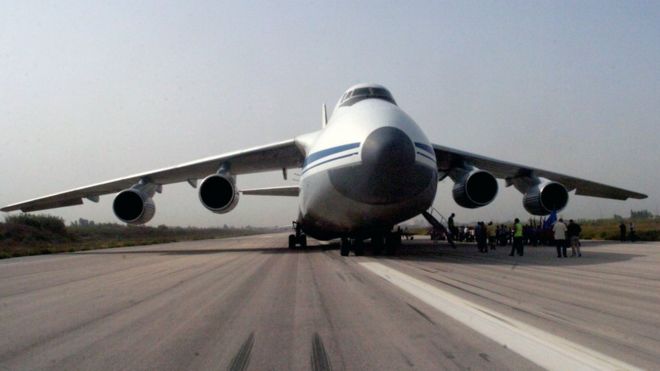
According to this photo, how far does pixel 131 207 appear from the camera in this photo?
15.9m

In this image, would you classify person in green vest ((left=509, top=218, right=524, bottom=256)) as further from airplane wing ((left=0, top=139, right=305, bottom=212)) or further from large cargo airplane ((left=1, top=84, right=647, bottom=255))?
airplane wing ((left=0, top=139, right=305, bottom=212))

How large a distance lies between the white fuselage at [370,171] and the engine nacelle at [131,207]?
22.9 ft

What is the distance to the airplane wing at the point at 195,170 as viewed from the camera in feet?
51.6

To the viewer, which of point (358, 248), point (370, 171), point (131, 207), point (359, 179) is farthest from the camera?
point (131, 207)

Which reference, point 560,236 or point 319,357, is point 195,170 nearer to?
point 560,236

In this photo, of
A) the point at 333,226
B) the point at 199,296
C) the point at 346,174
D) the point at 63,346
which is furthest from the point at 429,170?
the point at 63,346

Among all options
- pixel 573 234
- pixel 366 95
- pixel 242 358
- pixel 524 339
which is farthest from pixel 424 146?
pixel 242 358

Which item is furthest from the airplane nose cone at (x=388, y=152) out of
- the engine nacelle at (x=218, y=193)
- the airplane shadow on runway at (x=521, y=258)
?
the engine nacelle at (x=218, y=193)

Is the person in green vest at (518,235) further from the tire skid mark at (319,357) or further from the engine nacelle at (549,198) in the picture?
the tire skid mark at (319,357)

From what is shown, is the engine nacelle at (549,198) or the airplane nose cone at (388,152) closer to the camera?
the airplane nose cone at (388,152)

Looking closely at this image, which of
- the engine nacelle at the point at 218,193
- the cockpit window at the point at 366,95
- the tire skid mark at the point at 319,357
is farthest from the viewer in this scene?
the engine nacelle at the point at 218,193

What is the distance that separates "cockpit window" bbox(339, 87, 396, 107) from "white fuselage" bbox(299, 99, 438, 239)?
98 centimetres

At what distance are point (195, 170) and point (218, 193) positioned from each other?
8.21 ft

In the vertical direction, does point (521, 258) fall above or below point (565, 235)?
below
